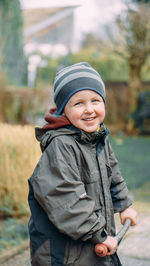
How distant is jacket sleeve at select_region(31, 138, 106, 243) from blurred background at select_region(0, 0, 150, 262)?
1.79m

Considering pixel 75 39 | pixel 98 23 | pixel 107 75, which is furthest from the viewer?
pixel 75 39

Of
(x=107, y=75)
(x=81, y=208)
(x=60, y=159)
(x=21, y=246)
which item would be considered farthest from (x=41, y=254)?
(x=107, y=75)

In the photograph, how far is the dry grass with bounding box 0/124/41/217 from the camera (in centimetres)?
368

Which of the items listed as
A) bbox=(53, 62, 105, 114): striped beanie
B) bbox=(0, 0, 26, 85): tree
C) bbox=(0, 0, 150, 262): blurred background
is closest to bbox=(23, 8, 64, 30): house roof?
bbox=(0, 0, 150, 262): blurred background

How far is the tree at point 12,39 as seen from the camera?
1390 cm

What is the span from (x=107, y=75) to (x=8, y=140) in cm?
1112

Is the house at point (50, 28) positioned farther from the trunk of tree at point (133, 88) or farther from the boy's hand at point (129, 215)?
the boy's hand at point (129, 215)

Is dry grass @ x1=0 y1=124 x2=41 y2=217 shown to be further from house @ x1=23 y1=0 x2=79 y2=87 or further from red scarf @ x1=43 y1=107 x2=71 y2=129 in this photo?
house @ x1=23 y1=0 x2=79 y2=87

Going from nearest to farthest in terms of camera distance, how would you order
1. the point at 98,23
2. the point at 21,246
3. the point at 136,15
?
the point at 21,246, the point at 136,15, the point at 98,23

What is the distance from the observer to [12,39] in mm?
14938

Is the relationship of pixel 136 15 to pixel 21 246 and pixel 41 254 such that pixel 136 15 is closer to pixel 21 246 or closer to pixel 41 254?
pixel 21 246

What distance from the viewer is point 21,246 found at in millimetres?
3238

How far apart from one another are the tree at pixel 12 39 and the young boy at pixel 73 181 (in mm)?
11980

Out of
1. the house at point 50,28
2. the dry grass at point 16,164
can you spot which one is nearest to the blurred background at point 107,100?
the dry grass at point 16,164
